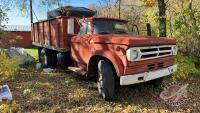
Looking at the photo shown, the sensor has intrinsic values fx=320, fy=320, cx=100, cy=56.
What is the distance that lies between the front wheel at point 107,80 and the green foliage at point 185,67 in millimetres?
3805

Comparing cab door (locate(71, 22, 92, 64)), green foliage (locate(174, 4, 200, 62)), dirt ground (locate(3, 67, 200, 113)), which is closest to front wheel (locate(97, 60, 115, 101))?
dirt ground (locate(3, 67, 200, 113))

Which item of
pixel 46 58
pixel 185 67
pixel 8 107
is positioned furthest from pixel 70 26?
pixel 185 67

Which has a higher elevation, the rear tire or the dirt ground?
the rear tire

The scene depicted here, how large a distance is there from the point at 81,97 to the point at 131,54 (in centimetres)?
187

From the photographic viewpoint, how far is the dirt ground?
7.31 meters

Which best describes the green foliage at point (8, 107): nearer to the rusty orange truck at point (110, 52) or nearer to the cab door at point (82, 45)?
the rusty orange truck at point (110, 52)

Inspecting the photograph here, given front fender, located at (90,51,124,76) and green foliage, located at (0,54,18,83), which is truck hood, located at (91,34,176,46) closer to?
front fender, located at (90,51,124,76)

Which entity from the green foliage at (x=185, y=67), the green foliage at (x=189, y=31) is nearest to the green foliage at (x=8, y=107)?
Result: the green foliage at (x=185, y=67)

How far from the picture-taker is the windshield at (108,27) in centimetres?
907

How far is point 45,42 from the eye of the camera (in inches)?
515

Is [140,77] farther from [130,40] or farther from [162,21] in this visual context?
[162,21]

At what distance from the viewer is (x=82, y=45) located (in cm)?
926

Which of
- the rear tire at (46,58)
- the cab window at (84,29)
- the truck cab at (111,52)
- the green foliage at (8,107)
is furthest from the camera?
the rear tire at (46,58)

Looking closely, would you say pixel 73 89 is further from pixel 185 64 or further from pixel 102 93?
pixel 185 64
